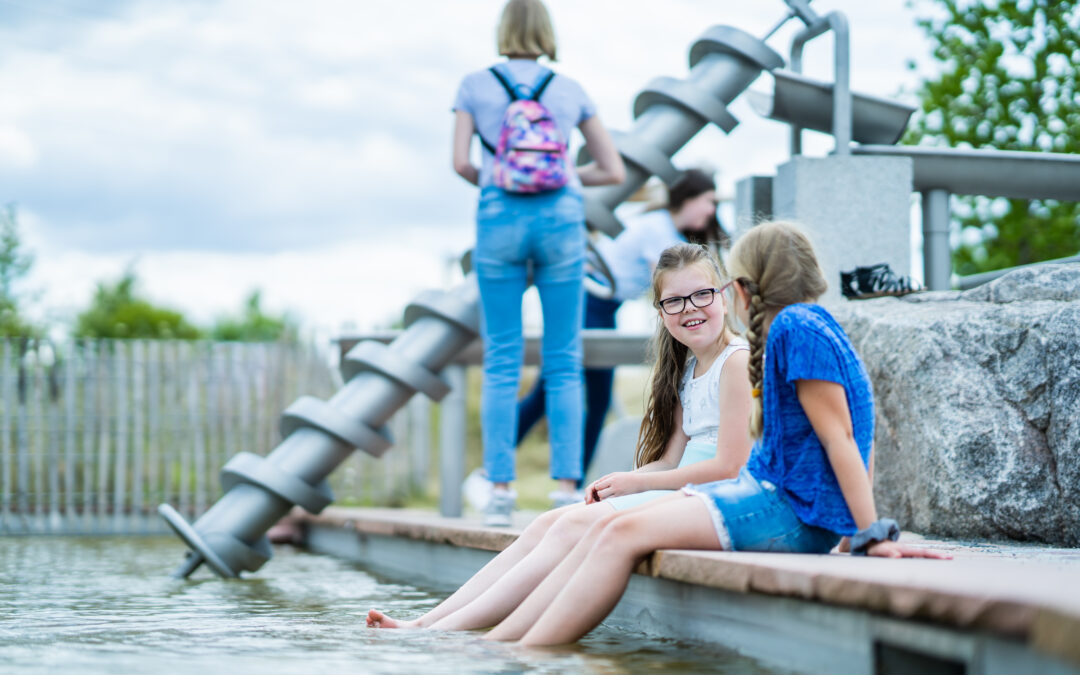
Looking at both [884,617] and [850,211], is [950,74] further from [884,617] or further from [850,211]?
[884,617]

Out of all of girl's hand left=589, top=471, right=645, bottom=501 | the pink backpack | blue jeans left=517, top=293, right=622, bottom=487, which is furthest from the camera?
blue jeans left=517, top=293, right=622, bottom=487

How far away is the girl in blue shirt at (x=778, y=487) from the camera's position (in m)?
2.61

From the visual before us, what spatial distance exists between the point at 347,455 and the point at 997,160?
3.44m

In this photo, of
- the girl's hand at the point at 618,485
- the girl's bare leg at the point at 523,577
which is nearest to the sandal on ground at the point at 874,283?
the girl's hand at the point at 618,485

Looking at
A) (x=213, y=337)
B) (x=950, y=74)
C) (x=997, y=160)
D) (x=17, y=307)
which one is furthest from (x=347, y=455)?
(x=213, y=337)

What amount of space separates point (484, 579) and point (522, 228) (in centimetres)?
184

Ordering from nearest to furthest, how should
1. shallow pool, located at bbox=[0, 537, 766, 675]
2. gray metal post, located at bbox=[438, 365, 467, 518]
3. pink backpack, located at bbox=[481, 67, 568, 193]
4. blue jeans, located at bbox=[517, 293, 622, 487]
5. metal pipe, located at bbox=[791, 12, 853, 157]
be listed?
1. shallow pool, located at bbox=[0, 537, 766, 675]
2. pink backpack, located at bbox=[481, 67, 568, 193]
3. metal pipe, located at bbox=[791, 12, 853, 157]
4. gray metal post, located at bbox=[438, 365, 467, 518]
5. blue jeans, located at bbox=[517, 293, 622, 487]

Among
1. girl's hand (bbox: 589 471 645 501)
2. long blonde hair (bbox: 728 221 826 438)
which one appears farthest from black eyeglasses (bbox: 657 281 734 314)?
girl's hand (bbox: 589 471 645 501)

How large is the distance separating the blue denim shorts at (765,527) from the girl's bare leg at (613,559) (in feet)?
0.12

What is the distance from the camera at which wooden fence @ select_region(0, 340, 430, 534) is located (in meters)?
9.19

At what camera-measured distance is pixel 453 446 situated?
6.16 metres

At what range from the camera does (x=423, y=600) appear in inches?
160

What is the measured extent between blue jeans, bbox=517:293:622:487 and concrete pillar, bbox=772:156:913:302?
4.53ft

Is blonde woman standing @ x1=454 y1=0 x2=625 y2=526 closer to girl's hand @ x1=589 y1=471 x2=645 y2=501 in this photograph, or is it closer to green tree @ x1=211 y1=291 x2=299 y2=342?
girl's hand @ x1=589 y1=471 x2=645 y2=501
